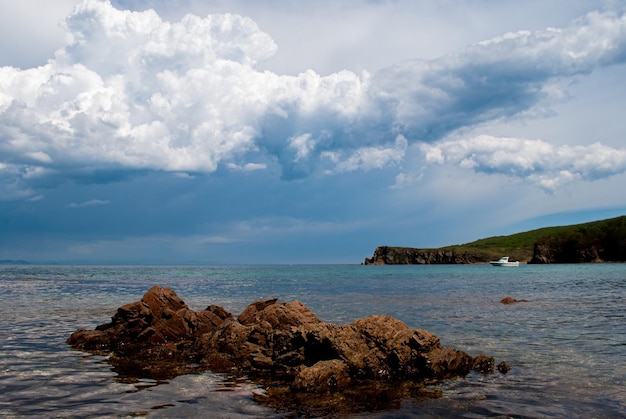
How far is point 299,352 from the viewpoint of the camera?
1859cm

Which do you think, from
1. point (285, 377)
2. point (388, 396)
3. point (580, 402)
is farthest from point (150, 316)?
point (580, 402)

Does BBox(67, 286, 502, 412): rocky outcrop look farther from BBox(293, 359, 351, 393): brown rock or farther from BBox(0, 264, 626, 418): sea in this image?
BBox(0, 264, 626, 418): sea

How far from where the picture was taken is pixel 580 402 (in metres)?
13.7

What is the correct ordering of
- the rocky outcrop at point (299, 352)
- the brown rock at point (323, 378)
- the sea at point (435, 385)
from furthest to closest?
the rocky outcrop at point (299, 352), the brown rock at point (323, 378), the sea at point (435, 385)

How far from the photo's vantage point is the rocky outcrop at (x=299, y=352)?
16703mm

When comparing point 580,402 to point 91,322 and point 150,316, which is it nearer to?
point 150,316

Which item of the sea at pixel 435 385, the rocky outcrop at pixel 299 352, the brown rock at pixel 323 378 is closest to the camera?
the sea at pixel 435 385

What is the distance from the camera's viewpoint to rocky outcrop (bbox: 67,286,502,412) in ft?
54.8

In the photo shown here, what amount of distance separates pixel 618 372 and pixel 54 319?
3408cm

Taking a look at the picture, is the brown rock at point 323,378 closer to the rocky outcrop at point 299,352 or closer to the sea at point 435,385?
the rocky outcrop at point 299,352

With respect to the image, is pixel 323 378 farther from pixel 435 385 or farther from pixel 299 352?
pixel 435 385

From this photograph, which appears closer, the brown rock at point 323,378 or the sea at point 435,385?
the sea at point 435,385

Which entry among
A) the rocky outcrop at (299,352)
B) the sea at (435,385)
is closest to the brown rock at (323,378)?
the rocky outcrop at (299,352)

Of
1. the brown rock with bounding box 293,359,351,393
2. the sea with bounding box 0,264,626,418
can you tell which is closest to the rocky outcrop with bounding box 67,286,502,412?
the brown rock with bounding box 293,359,351,393
